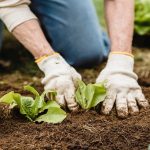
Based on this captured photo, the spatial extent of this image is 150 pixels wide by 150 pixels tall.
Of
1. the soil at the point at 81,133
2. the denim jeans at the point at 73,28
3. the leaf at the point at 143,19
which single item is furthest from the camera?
the leaf at the point at 143,19

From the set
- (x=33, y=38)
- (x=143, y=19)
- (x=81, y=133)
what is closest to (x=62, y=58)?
(x=33, y=38)

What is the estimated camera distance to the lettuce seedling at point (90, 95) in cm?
228

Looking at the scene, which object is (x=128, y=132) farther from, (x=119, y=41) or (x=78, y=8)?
(x=78, y=8)

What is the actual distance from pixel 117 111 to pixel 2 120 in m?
0.55

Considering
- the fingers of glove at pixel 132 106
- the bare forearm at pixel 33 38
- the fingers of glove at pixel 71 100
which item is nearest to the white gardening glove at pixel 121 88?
the fingers of glove at pixel 132 106

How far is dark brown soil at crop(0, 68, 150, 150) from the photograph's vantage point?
193cm

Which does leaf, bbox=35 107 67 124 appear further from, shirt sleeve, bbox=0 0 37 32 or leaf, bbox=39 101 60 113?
shirt sleeve, bbox=0 0 37 32

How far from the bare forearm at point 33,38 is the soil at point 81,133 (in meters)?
0.43

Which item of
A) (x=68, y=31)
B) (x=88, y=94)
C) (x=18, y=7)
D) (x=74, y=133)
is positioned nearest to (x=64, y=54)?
(x=68, y=31)

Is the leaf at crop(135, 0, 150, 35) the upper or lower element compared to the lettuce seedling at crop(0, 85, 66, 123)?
lower

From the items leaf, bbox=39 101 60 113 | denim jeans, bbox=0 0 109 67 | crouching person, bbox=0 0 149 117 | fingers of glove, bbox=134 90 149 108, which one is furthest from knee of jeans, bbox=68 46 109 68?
leaf, bbox=39 101 60 113

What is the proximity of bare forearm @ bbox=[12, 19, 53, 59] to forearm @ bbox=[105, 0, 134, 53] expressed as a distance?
0.37 meters

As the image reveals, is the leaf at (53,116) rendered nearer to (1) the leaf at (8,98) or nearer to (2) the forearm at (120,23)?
(1) the leaf at (8,98)

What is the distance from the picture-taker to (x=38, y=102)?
2207 mm
